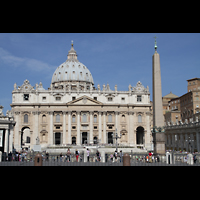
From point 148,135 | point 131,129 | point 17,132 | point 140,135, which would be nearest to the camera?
point 17,132

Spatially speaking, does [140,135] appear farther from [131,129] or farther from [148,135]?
[131,129]

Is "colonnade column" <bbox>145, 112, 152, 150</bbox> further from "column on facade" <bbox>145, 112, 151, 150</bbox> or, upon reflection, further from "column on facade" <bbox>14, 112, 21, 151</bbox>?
"column on facade" <bbox>14, 112, 21, 151</bbox>

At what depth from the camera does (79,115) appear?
234 feet

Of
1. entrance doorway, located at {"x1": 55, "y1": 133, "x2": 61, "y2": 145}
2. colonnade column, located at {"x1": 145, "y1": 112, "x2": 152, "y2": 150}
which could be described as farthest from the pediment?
colonnade column, located at {"x1": 145, "y1": 112, "x2": 152, "y2": 150}

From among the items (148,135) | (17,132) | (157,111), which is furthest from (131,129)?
(157,111)

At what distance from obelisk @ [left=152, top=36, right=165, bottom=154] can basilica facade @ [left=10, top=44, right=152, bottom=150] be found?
4624 cm

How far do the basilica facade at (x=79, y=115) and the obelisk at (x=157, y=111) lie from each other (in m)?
46.2

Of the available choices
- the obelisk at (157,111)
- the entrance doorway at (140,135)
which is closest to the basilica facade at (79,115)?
the entrance doorway at (140,135)

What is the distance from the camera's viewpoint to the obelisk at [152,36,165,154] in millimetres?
23109

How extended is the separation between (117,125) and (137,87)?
11.1 meters

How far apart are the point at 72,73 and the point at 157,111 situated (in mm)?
76574

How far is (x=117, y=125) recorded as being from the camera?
72188 mm

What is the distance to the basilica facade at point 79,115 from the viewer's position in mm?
70625
